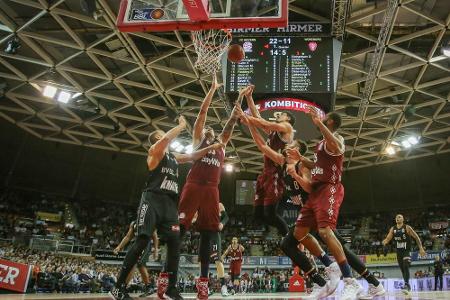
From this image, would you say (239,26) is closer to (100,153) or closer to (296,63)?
(296,63)

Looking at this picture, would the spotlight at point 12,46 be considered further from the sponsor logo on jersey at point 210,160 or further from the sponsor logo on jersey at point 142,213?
the sponsor logo on jersey at point 142,213

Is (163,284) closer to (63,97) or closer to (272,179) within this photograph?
(272,179)

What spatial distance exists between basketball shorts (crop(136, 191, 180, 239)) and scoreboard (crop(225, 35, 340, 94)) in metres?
6.80

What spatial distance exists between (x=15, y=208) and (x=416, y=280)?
22.7m

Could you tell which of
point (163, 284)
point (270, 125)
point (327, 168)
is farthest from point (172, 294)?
point (270, 125)

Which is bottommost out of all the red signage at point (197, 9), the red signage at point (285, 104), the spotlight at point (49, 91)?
the red signage at point (197, 9)

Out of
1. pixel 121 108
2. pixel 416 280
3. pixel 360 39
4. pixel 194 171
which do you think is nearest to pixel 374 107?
pixel 360 39

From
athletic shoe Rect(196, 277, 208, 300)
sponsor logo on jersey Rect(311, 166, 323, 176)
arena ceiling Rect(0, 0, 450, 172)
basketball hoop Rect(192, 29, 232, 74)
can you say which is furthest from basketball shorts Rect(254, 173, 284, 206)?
arena ceiling Rect(0, 0, 450, 172)

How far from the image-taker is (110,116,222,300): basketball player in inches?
181

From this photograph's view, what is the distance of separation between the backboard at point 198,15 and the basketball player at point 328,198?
264 centimetres

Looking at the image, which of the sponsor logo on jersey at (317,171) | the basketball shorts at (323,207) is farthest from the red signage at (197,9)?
the basketball shorts at (323,207)

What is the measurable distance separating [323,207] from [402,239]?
22.0 ft

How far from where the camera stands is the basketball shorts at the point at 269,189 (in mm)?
5932

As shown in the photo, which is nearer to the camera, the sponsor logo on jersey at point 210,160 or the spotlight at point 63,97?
the sponsor logo on jersey at point 210,160
